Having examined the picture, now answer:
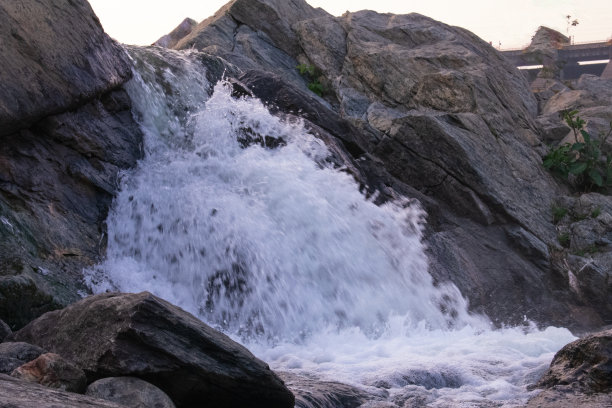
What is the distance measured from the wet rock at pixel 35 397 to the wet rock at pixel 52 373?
0.53 meters

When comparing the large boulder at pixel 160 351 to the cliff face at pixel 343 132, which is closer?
the large boulder at pixel 160 351

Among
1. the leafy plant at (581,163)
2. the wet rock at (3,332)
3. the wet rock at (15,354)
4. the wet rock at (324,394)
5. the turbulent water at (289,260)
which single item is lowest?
the wet rock at (324,394)

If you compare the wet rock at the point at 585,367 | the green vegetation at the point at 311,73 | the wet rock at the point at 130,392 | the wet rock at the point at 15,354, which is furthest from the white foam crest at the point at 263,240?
the green vegetation at the point at 311,73

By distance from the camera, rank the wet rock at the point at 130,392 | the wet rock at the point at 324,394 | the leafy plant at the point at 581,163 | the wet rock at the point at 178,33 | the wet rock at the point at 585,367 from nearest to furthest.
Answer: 1. the wet rock at the point at 130,392
2. the wet rock at the point at 324,394
3. the wet rock at the point at 585,367
4. the leafy plant at the point at 581,163
5. the wet rock at the point at 178,33

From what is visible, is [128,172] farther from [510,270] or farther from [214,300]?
[510,270]

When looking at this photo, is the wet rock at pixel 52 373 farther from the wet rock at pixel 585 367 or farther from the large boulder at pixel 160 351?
the wet rock at pixel 585 367

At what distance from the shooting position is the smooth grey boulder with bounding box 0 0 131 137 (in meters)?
9.40

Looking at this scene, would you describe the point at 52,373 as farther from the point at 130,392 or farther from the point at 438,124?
the point at 438,124

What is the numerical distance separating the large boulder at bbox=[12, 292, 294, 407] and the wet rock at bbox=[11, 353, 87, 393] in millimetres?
287

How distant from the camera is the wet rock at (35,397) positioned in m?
3.31

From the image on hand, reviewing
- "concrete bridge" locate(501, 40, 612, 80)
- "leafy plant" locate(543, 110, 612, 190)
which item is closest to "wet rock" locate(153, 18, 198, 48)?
"leafy plant" locate(543, 110, 612, 190)

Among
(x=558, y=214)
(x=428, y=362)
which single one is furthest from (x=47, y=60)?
(x=558, y=214)

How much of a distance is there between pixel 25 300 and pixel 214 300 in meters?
3.18

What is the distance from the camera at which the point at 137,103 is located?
12.7 meters
